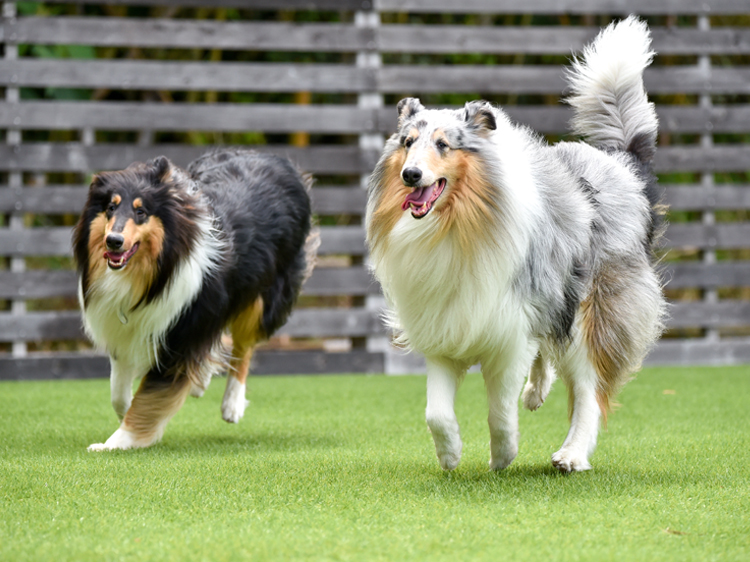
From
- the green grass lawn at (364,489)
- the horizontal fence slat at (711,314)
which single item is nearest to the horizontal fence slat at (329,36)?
the horizontal fence slat at (711,314)

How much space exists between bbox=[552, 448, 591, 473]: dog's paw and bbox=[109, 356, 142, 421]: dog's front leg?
2028 mm

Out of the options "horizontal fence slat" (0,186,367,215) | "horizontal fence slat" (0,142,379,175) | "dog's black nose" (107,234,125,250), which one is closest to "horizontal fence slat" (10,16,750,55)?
"horizontal fence slat" (0,142,379,175)

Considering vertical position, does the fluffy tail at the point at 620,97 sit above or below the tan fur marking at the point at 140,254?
above

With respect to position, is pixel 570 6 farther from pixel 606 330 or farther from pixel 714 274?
pixel 606 330

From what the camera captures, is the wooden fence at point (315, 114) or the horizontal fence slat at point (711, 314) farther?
the horizontal fence slat at point (711, 314)

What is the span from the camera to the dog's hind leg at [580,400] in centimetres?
362

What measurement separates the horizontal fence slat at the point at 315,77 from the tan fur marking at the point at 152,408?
345 cm

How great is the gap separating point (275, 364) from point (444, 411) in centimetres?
405

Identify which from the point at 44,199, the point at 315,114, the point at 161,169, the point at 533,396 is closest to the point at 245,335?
the point at 161,169

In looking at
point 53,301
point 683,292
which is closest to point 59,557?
point 53,301

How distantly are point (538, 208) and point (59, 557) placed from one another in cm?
196

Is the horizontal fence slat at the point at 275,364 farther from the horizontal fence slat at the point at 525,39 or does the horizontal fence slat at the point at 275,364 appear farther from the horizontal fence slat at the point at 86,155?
the horizontal fence slat at the point at 525,39

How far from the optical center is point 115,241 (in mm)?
4027

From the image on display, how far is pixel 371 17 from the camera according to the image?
7.50 metres
